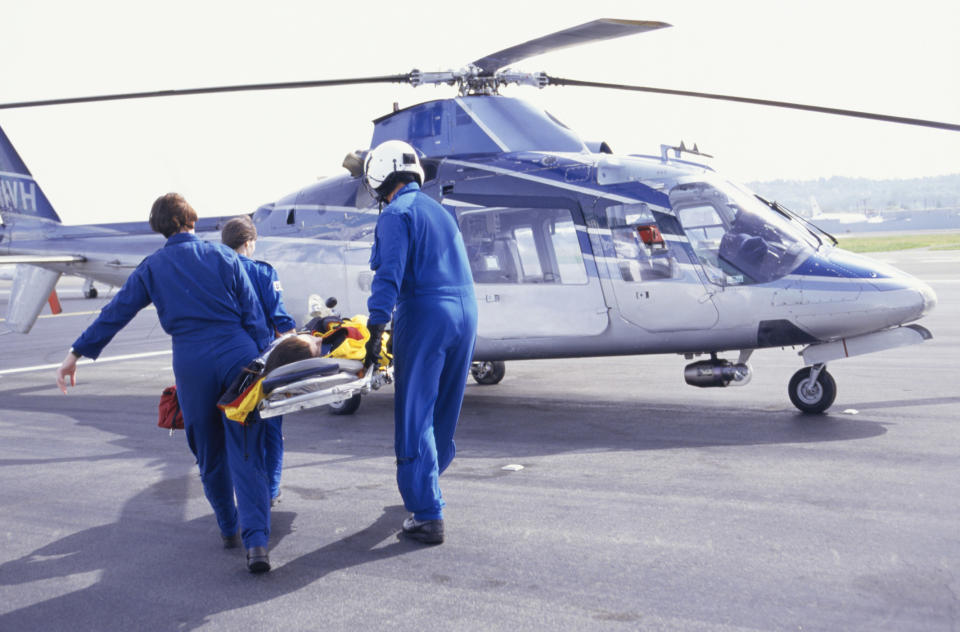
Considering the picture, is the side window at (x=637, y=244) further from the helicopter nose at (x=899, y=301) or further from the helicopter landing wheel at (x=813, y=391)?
the helicopter nose at (x=899, y=301)

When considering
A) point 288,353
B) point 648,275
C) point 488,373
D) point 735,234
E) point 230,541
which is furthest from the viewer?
point 488,373

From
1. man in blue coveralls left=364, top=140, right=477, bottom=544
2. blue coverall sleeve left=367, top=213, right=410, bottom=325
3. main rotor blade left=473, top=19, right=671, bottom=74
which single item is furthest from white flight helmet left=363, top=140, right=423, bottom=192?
main rotor blade left=473, top=19, right=671, bottom=74

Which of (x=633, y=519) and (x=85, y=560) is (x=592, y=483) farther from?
(x=85, y=560)

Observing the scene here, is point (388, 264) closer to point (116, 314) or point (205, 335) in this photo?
point (205, 335)

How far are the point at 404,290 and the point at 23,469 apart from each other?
402 centimetres

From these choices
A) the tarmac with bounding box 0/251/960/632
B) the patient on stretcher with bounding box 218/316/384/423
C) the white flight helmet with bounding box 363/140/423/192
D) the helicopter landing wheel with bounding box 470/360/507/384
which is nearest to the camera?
the tarmac with bounding box 0/251/960/632

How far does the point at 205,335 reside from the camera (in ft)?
14.6

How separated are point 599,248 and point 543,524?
11.6 ft

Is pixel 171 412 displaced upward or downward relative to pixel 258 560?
upward

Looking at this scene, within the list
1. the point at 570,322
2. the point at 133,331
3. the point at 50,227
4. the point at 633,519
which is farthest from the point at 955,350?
the point at 133,331

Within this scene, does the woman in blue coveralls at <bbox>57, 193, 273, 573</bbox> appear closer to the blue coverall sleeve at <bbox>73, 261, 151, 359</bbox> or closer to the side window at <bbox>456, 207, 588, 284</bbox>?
A: the blue coverall sleeve at <bbox>73, 261, 151, 359</bbox>

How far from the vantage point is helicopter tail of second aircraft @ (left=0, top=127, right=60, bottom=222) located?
45.4ft

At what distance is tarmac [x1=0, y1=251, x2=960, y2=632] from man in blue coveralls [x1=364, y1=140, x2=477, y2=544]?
0.38 m

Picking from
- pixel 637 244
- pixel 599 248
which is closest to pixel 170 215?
pixel 599 248
